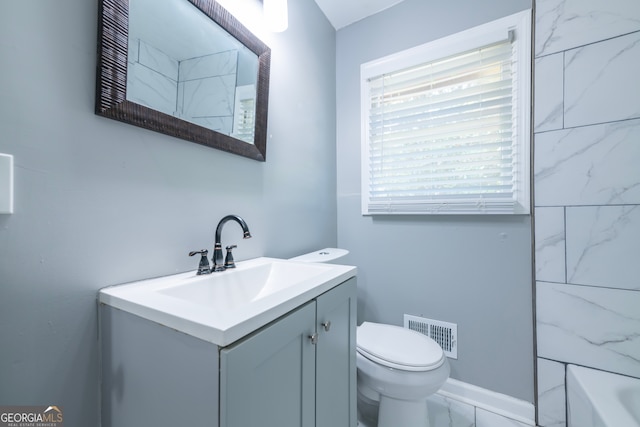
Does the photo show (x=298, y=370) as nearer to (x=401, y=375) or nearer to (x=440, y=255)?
(x=401, y=375)

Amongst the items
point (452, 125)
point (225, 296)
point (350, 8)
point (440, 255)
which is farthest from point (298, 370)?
point (350, 8)

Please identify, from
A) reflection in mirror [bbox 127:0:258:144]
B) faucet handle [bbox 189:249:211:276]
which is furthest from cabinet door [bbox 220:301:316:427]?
reflection in mirror [bbox 127:0:258:144]

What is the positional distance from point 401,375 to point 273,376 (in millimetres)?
686

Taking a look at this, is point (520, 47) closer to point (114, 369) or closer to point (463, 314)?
point (463, 314)

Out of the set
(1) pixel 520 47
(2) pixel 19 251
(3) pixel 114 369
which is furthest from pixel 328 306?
(1) pixel 520 47

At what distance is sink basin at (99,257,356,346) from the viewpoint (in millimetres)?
458

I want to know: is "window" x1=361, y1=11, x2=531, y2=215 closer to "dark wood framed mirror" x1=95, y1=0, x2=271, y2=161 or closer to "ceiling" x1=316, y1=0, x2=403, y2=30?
"ceiling" x1=316, y1=0, x2=403, y2=30

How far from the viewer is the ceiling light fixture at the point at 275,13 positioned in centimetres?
106

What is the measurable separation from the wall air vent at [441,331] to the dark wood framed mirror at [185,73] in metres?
1.32

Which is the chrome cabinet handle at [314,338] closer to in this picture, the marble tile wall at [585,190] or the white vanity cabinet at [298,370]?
the white vanity cabinet at [298,370]

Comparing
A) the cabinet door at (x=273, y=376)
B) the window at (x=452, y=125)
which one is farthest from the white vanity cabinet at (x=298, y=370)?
the window at (x=452, y=125)

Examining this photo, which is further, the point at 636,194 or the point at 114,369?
the point at 636,194

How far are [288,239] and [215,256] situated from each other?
1.64ft

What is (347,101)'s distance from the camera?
1765mm
